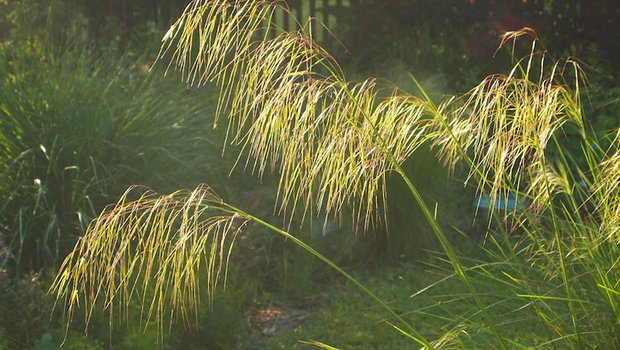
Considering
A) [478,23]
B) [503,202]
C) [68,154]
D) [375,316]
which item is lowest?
[375,316]

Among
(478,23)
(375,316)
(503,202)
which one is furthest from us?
(478,23)

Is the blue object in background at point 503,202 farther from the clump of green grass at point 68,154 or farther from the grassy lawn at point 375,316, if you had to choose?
the clump of green grass at point 68,154

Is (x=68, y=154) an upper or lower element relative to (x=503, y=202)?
lower

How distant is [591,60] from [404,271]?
9.42 ft

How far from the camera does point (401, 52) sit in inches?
354

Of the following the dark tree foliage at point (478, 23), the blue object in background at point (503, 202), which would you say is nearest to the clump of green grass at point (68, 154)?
the blue object in background at point (503, 202)

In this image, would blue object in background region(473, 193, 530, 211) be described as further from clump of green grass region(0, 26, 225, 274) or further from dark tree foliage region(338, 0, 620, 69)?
dark tree foliage region(338, 0, 620, 69)

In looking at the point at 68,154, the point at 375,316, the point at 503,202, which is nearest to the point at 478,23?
the point at 503,202

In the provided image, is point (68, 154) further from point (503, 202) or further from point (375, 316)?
point (503, 202)

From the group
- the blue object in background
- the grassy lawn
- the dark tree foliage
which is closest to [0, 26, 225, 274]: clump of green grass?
the grassy lawn

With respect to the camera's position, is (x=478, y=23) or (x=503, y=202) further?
(x=478, y=23)

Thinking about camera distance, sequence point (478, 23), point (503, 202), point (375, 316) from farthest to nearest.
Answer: point (478, 23) → point (503, 202) → point (375, 316)

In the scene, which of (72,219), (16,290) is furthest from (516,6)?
(16,290)

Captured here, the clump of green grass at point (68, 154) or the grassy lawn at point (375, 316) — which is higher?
the clump of green grass at point (68, 154)
